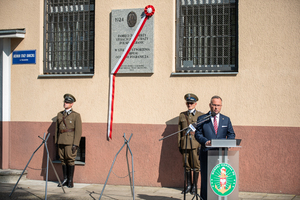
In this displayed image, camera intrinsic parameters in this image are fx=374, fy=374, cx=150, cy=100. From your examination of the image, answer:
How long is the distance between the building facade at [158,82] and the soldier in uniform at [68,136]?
39 centimetres

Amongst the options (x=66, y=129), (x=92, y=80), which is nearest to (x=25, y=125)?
(x=66, y=129)

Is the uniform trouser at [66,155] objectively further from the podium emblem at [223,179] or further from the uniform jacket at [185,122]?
the podium emblem at [223,179]

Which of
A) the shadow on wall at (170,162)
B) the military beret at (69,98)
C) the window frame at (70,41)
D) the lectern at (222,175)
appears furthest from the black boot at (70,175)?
the lectern at (222,175)

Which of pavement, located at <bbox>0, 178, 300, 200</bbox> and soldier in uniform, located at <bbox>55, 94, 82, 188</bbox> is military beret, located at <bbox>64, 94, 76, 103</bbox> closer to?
soldier in uniform, located at <bbox>55, 94, 82, 188</bbox>

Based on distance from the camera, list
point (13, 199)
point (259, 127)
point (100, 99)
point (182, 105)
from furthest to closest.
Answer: point (100, 99), point (182, 105), point (259, 127), point (13, 199)

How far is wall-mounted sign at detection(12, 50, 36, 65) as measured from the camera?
9.24 m

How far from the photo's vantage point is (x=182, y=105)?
8.20 m

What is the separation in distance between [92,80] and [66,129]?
1.30m

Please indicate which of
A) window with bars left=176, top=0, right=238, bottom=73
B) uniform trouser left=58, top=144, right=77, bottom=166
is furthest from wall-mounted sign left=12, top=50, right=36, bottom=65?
window with bars left=176, top=0, right=238, bottom=73

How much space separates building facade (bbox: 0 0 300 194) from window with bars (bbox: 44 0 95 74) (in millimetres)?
25

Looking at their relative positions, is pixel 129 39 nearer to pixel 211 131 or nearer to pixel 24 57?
pixel 24 57

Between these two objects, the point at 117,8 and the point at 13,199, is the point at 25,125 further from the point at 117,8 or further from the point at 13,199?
the point at 117,8

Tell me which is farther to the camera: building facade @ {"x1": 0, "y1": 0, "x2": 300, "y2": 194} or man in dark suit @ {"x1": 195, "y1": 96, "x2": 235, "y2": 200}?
building facade @ {"x1": 0, "y1": 0, "x2": 300, "y2": 194}

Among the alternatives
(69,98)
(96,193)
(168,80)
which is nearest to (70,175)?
(96,193)
